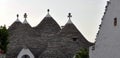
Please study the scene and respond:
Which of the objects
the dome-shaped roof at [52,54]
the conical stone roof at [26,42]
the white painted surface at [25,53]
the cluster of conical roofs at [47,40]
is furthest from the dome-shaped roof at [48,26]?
the dome-shaped roof at [52,54]

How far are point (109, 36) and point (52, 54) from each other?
22.8m

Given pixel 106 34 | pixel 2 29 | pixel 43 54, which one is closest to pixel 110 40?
pixel 106 34

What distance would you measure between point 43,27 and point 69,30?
3259mm

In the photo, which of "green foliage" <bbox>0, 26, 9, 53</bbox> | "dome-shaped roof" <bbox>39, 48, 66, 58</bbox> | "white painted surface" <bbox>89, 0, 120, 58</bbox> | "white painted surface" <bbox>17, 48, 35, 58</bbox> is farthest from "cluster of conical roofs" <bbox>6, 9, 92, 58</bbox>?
"white painted surface" <bbox>89, 0, 120, 58</bbox>

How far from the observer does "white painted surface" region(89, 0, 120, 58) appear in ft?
72.0

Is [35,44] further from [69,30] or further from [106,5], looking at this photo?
[106,5]

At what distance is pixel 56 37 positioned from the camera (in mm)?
48094

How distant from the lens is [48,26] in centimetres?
5009

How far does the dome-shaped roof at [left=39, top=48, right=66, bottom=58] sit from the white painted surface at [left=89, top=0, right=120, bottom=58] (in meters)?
Answer: 20.7

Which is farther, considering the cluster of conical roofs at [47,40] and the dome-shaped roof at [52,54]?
the cluster of conical roofs at [47,40]

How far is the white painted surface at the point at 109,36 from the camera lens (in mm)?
21938

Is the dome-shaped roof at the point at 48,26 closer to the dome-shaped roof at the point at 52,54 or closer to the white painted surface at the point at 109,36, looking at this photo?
the dome-shaped roof at the point at 52,54

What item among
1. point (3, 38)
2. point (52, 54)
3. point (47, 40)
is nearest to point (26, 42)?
point (47, 40)

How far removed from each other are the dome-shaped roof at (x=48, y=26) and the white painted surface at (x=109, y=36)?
25.6 meters
